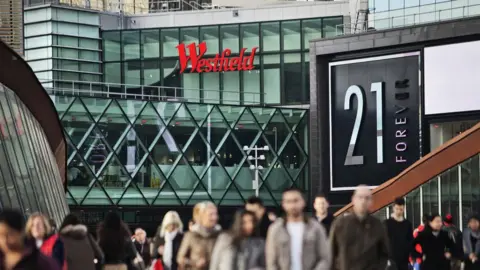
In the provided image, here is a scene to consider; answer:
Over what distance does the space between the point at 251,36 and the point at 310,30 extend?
141 inches

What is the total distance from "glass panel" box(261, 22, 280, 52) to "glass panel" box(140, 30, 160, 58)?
571cm

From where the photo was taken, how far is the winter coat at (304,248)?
580 inches

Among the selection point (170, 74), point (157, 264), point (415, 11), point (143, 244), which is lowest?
point (143, 244)

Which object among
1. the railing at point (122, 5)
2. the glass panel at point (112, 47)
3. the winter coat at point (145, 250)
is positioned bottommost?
the winter coat at point (145, 250)

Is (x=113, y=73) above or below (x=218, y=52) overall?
below

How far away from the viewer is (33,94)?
36.5 metres

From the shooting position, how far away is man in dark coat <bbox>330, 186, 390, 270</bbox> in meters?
16.0

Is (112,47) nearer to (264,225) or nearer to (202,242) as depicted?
(264,225)

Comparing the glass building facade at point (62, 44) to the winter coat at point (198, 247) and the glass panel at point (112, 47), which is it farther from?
the winter coat at point (198, 247)

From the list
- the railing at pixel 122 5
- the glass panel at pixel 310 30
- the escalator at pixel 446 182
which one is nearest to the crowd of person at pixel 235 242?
the escalator at pixel 446 182

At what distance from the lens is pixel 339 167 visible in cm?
6006

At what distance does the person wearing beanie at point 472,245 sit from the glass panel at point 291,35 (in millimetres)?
47019

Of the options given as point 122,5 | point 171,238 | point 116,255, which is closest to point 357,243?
point 171,238

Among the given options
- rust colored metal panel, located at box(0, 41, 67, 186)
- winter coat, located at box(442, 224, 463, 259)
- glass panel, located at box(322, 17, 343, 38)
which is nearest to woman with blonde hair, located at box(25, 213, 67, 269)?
winter coat, located at box(442, 224, 463, 259)
